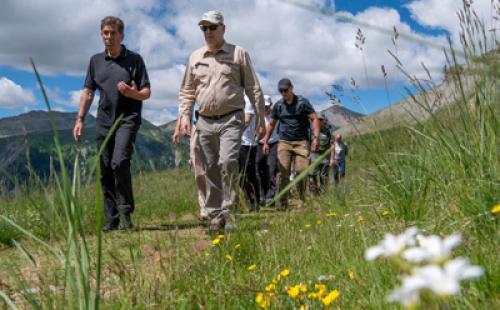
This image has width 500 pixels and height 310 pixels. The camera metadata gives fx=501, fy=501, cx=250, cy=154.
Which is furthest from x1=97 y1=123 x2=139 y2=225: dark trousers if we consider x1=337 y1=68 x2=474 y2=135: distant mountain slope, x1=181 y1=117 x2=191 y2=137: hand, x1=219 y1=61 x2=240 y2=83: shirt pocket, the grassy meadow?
x1=337 y1=68 x2=474 y2=135: distant mountain slope

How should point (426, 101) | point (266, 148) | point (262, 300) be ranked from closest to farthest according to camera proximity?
1. point (262, 300)
2. point (426, 101)
3. point (266, 148)

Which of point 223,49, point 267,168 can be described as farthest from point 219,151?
point 267,168

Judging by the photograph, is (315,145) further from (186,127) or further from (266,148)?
(186,127)

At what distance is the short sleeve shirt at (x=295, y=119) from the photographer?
8416 mm

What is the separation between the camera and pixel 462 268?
1.69 feet

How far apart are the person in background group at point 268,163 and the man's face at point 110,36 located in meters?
3.70

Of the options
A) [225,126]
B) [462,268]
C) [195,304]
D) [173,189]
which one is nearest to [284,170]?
[173,189]

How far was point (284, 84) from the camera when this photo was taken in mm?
Result: 8328

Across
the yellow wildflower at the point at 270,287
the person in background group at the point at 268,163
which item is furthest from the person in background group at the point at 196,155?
the yellow wildflower at the point at 270,287

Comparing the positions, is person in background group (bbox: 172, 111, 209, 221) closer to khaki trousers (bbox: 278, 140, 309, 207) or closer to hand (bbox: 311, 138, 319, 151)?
khaki trousers (bbox: 278, 140, 309, 207)

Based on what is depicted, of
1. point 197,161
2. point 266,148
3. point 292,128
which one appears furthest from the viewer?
point 266,148

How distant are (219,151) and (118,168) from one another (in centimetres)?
117

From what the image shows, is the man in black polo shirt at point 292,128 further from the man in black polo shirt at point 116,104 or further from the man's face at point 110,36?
the man's face at point 110,36

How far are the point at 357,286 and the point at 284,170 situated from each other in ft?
21.3
